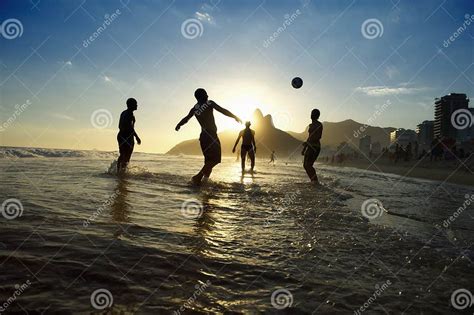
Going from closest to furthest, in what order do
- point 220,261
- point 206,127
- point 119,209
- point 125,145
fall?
point 220,261 < point 119,209 < point 206,127 < point 125,145

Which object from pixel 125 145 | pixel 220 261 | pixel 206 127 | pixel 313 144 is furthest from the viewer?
pixel 313 144

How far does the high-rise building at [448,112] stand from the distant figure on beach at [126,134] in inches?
4104

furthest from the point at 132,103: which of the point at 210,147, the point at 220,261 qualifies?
the point at 220,261

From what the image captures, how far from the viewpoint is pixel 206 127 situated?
818 centimetres

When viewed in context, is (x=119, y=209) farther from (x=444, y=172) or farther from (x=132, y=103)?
(x=444, y=172)

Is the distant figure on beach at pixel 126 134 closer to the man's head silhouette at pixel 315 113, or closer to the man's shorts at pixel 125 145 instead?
the man's shorts at pixel 125 145

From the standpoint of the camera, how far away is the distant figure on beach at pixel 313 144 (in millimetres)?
10602

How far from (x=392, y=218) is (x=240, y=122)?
4.69m

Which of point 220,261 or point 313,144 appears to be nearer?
point 220,261

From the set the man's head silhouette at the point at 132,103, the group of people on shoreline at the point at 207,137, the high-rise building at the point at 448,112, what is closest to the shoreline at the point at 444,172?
the group of people on shoreline at the point at 207,137

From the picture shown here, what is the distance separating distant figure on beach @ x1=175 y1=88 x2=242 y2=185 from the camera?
8016 mm

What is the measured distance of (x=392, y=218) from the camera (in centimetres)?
492

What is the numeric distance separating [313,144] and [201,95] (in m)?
4.48

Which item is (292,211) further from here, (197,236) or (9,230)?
(9,230)
